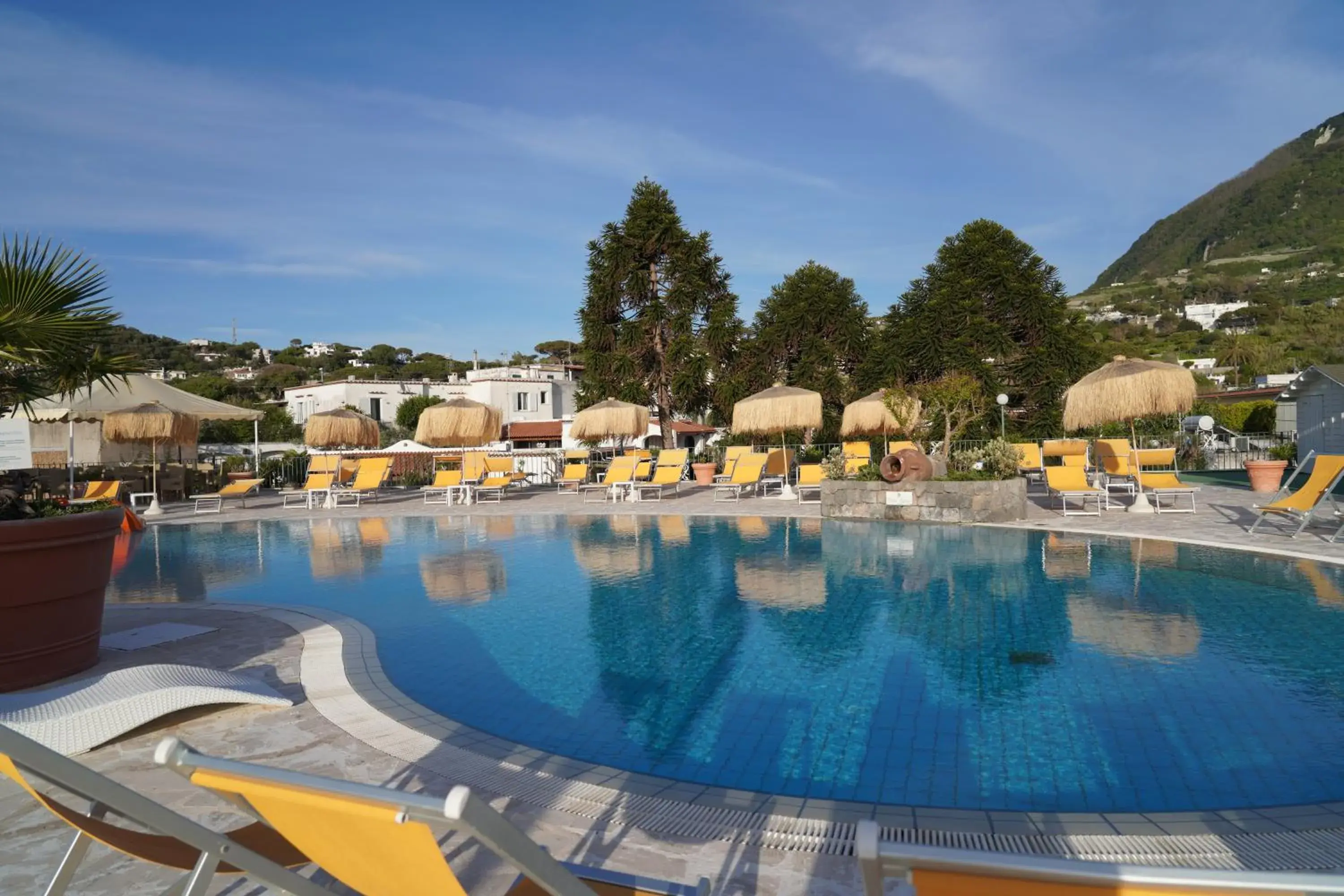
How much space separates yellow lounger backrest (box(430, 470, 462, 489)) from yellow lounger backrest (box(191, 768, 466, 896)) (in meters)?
16.2

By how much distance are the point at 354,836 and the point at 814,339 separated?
1083 inches

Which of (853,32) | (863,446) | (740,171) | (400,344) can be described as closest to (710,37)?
(853,32)

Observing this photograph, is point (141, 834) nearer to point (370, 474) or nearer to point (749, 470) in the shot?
point (749, 470)

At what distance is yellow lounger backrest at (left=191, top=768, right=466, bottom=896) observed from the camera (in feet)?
4.12

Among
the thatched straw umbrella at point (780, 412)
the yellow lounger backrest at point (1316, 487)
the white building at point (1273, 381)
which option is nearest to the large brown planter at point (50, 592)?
the yellow lounger backrest at point (1316, 487)

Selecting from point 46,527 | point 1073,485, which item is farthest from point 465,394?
point 46,527

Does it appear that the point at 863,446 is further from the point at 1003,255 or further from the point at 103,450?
the point at 103,450

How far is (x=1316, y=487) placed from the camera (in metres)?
9.42

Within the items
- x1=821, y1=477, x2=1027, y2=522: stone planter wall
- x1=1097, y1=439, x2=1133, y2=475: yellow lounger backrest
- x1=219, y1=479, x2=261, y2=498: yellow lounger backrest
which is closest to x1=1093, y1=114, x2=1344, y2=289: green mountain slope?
x1=1097, y1=439, x2=1133, y2=475: yellow lounger backrest

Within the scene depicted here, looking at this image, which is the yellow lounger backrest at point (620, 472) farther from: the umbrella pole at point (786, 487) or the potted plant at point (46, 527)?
the potted plant at point (46, 527)

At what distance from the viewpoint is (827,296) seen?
2825 cm

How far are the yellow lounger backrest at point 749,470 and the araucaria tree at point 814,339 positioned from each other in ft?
37.3

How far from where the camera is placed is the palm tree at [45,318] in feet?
16.2

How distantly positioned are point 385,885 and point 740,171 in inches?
1039
